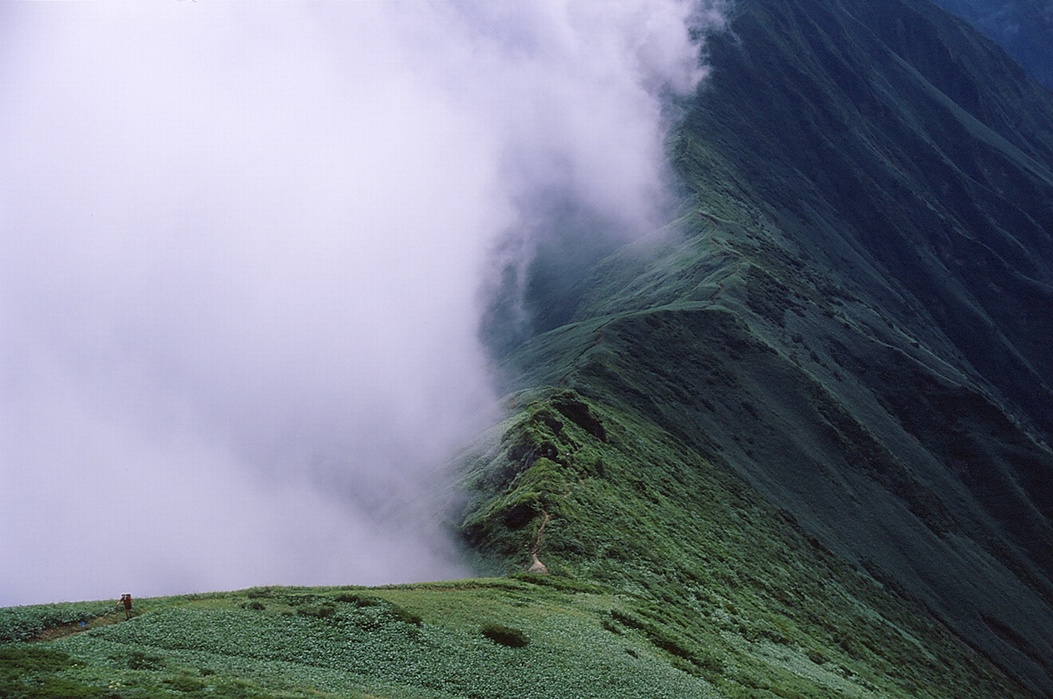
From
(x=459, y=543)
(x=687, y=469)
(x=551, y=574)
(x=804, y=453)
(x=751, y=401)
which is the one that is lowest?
(x=551, y=574)

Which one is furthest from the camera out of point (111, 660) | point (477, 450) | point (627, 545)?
point (477, 450)

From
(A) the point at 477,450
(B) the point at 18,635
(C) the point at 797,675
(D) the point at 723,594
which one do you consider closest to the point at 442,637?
(B) the point at 18,635

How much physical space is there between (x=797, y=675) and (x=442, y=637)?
1631 inches

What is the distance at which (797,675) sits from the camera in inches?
3322

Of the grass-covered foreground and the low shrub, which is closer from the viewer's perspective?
the grass-covered foreground

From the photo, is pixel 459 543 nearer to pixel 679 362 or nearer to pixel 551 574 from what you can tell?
pixel 551 574

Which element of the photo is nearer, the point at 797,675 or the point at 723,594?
the point at 797,675

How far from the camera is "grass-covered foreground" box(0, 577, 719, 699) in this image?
47.1 m

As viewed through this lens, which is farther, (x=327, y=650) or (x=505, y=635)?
(x=505, y=635)

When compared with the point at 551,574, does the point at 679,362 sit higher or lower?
higher

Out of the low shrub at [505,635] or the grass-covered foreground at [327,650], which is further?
the low shrub at [505,635]

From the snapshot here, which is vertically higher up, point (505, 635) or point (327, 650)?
point (505, 635)

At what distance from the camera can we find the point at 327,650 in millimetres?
55969

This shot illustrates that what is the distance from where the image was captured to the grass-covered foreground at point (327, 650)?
47.1 metres
